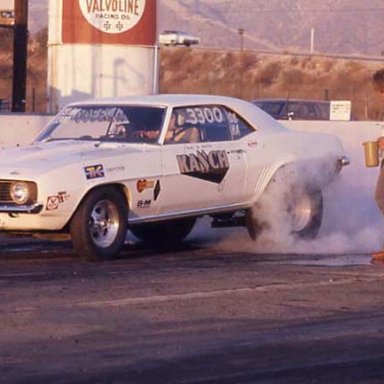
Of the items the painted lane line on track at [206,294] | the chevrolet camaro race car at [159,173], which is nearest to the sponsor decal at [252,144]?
the chevrolet camaro race car at [159,173]

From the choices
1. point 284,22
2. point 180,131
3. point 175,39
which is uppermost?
point 284,22

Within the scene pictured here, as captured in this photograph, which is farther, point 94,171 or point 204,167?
point 204,167

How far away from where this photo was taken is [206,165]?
50.5 feet

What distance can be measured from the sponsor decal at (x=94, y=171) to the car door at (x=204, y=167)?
877 millimetres

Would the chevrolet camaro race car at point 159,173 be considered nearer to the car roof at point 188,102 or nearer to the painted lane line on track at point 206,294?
the car roof at point 188,102

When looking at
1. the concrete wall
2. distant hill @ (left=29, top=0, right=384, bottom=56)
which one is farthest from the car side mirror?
distant hill @ (left=29, top=0, right=384, bottom=56)

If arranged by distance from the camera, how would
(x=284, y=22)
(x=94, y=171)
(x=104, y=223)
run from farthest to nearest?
(x=284, y=22), (x=104, y=223), (x=94, y=171)

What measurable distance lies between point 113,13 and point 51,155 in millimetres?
16130

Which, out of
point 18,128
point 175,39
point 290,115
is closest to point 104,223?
point 18,128

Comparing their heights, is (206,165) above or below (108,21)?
below

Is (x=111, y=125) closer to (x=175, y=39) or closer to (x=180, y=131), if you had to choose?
(x=180, y=131)

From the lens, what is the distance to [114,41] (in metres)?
30.6

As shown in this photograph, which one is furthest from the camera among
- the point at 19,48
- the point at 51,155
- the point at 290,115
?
the point at 290,115

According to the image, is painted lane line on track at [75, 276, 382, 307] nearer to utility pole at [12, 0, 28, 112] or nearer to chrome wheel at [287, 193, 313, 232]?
chrome wheel at [287, 193, 313, 232]
